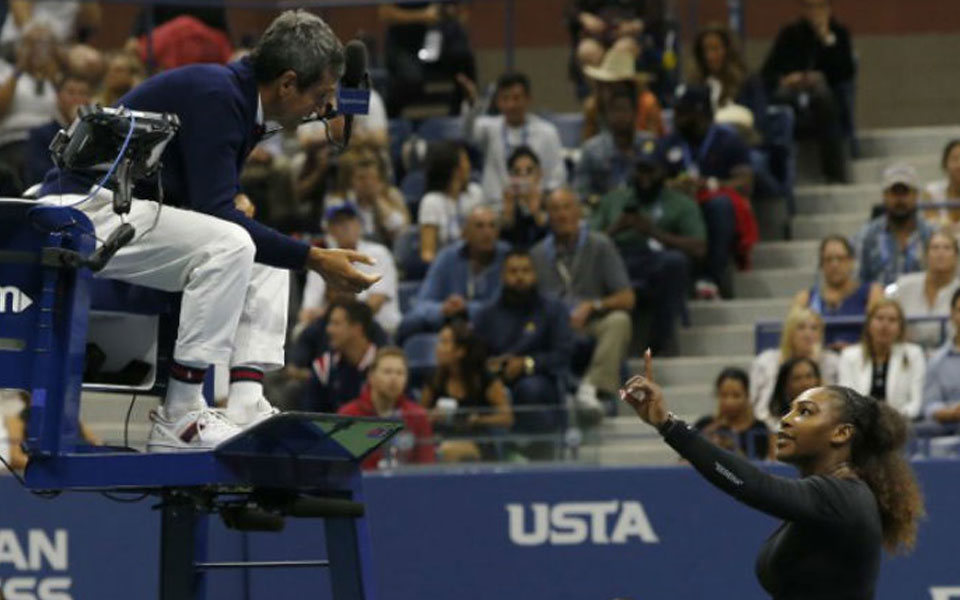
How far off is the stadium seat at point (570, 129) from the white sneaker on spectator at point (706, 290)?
6.15ft

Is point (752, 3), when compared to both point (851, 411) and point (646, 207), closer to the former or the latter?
point (646, 207)

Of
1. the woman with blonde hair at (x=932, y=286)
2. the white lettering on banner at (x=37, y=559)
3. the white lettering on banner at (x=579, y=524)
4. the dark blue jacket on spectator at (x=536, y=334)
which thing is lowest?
the white lettering on banner at (x=37, y=559)

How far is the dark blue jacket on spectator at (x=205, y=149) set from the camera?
24.1 ft

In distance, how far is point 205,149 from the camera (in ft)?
24.1

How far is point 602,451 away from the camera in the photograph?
11766 mm

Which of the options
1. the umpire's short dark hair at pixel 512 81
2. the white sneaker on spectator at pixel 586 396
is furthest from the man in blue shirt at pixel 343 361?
the umpire's short dark hair at pixel 512 81

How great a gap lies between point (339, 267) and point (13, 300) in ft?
3.31

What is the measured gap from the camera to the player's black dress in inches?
282

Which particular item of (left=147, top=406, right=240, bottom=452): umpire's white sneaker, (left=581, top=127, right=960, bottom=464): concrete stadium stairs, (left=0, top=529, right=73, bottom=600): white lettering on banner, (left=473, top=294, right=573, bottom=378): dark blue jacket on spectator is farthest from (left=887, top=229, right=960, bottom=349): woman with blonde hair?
(left=147, top=406, right=240, bottom=452): umpire's white sneaker

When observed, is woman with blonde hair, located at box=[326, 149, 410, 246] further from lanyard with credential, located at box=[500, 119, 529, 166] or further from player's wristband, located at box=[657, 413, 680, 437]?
player's wristband, located at box=[657, 413, 680, 437]

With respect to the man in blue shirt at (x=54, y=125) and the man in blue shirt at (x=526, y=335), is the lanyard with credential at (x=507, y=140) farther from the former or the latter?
the man in blue shirt at (x=54, y=125)

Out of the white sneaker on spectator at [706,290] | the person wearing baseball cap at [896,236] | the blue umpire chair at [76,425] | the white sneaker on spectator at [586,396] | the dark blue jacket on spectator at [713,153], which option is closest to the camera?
the blue umpire chair at [76,425]

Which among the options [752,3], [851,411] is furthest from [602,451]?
[752,3]

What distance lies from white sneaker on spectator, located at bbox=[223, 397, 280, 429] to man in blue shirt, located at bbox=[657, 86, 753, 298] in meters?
7.29
